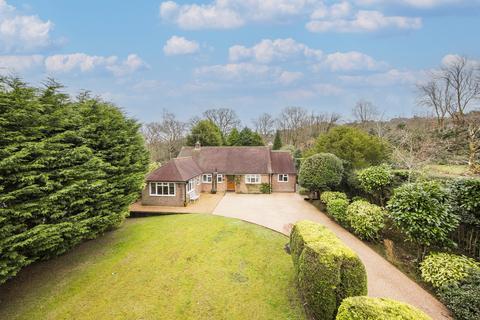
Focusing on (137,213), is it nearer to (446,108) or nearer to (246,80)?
(246,80)

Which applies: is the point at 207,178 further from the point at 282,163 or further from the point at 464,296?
the point at 464,296

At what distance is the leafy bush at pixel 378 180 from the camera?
15844mm

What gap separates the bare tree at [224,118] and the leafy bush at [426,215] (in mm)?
49408

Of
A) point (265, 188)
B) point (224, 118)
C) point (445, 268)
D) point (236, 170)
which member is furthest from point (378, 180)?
point (224, 118)

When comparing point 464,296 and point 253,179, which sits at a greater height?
point 253,179

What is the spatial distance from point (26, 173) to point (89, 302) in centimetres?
555

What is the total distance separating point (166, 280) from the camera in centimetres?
1038

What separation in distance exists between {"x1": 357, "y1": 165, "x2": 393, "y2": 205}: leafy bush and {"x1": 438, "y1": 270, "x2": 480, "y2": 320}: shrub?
7772 millimetres

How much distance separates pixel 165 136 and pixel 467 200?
148 ft

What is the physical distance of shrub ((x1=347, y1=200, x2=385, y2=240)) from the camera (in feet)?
43.5

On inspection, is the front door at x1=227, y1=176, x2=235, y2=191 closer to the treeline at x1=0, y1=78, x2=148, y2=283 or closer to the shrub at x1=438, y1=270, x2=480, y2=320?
the treeline at x1=0, y1=78, x2=148, y2=283

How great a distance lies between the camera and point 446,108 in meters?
27.7

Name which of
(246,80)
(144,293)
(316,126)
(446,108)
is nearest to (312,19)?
(246,80)

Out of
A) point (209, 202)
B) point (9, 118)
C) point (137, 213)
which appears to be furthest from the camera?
point (209, 202)
